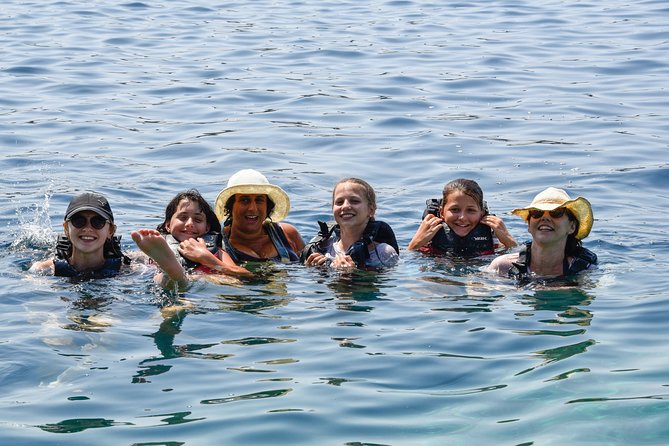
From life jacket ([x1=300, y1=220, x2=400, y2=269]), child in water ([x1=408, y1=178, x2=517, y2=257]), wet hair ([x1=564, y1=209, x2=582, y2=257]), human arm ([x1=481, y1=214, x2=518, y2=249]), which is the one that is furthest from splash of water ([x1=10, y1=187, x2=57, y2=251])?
wet hair ([x1=564, y1=209, x2=582, y2=257])

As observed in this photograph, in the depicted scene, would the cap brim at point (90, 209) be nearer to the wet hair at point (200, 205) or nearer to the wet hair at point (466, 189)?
the wet hair at point (200, 205)

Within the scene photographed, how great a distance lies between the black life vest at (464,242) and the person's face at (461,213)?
5cm

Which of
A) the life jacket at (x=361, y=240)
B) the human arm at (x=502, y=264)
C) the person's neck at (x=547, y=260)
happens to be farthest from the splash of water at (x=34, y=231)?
the person's neck at (x=547, y=260)

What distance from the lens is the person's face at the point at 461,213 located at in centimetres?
1084

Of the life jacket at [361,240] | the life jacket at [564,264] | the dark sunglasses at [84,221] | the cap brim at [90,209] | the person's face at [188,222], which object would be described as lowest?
the life jacket at [564,264]

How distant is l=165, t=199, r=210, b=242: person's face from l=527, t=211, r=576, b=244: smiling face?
2.77 metres

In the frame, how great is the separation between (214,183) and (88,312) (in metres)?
4.76

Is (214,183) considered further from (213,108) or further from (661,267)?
(661,267)

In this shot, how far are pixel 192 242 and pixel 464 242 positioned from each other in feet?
8.48

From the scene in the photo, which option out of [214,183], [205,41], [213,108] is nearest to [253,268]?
[214,183]

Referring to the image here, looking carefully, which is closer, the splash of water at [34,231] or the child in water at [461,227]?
the child in water at [461,227]

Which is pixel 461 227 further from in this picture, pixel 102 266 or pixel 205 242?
pixel 102 266

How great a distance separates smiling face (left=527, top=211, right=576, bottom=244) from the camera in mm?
9578

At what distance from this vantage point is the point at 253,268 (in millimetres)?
10375
